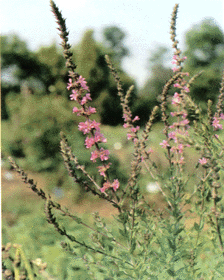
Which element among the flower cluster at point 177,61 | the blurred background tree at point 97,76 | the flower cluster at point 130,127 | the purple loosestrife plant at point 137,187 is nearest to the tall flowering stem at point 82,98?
the purple loosestrife plant at point 137,187

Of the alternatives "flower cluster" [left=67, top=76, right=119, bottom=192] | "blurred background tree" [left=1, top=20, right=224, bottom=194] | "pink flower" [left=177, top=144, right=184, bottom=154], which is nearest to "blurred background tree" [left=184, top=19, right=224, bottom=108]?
"blurred background tree" [left=1, top=20, right=224, bottom=194]

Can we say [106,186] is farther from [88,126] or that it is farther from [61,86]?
[61,86]

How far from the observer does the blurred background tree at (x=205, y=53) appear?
1723 cm

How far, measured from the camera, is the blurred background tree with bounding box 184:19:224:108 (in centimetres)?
1723

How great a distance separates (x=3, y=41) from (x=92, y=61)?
195 inches

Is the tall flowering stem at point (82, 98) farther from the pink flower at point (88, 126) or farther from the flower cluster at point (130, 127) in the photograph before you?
the flower cluster at point (130, 127)

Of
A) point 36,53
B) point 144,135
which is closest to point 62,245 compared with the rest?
point 144,135

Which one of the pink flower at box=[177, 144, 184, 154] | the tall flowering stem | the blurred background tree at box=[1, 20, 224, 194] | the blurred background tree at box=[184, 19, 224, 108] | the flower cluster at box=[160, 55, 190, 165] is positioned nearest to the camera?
the tall flowering stem

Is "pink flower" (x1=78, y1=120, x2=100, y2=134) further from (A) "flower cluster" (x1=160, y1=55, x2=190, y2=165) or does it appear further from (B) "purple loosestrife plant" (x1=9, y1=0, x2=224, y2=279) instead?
(A) "flower cluster" (x1=160, y1=55, x2=190, y2=165)

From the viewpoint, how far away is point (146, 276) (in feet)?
4.59

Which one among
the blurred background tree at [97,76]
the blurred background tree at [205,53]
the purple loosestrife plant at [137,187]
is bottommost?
the purple loosestrife plant at [137,187]

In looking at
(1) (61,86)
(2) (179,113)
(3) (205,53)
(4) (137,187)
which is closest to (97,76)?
(1) (61,86)

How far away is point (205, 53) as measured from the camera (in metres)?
18.7

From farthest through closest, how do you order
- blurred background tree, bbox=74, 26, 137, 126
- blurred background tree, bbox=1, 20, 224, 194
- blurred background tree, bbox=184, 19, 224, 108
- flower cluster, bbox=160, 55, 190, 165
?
blurred background tree, bbox=184, 19, 224, 108 < blurred background tree, bbox=74, 26, 137, 126 < blurred background tree, bbox=1, 20, 224, 194 < flower cluster, bbox=160, 55, 190, 165
